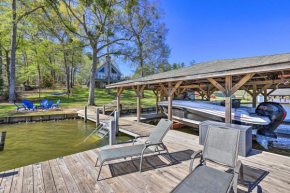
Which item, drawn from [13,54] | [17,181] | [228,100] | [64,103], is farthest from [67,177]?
[13,54]

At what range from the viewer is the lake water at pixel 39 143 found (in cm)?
479

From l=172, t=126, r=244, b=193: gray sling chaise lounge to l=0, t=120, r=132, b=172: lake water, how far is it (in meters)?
4.66

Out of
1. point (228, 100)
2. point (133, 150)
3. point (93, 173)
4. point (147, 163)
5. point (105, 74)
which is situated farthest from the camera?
point (105, 74)

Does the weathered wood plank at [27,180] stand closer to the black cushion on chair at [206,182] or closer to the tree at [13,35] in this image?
the black cushion on chair at [206,182]

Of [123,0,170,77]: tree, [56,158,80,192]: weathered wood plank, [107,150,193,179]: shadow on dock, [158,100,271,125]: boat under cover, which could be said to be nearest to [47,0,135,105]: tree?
[123,0,170,77]: tree

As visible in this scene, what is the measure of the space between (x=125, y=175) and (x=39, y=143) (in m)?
5.24

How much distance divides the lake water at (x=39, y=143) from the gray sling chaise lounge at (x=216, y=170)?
466 cm

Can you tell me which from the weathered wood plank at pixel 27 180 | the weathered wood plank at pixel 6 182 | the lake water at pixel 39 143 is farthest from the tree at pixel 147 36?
the weathered wood plank at pixel 6 182

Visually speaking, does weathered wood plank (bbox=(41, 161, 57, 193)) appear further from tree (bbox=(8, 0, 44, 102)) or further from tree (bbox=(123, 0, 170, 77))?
tree (bbox=(8, 0, 44, 102))

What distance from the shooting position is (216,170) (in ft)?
6.84

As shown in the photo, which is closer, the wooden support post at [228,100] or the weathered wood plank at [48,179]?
the weathered wood plank at [48,179]

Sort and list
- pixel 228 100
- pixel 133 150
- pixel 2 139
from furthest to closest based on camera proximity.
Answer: pixel 2 139 < pixel 228 100 < pixel 133 150

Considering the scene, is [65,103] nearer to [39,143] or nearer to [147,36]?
[39,143]

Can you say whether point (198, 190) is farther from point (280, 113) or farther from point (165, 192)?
point (280, 113)
